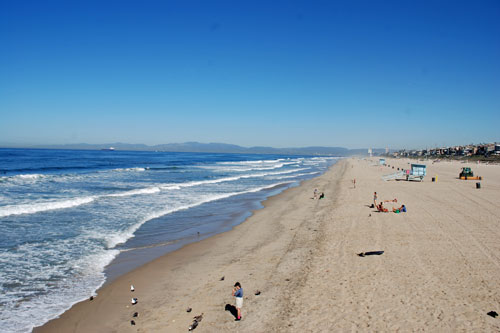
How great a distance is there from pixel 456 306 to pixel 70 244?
12.8 metres

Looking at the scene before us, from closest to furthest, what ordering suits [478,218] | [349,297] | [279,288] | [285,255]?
[349,297], [279,288], [285,255], [478,218]

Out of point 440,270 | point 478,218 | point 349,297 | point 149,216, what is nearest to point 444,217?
point 478,218

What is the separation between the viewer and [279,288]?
27.1ft

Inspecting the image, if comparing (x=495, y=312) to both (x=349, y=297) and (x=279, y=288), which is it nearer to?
(x=349, y=297)

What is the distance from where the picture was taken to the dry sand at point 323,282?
22.2ft

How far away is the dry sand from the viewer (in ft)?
22.2

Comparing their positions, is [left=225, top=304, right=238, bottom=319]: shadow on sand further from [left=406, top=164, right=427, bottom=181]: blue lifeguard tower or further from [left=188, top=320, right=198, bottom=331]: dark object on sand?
[left=406, top=164, right=427, bottom=181]: blue lifeguard tower

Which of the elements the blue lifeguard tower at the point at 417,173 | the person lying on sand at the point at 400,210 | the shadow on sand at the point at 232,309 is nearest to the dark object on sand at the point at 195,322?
the shadow on sand at the point at 232,309

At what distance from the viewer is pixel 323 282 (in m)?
8.52

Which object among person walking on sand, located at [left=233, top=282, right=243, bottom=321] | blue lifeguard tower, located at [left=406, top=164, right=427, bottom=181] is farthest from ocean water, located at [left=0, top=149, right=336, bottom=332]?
blue lifeguard tower, located at [left=406, top=164, right=427, bottom=181]

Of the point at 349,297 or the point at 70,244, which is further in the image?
the point at 70,244

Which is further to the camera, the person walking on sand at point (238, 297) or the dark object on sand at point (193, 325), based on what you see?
the person walking on sand at point (238, 297)

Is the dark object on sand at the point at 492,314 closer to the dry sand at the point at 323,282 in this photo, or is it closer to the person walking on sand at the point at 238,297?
the dry sand at the point at 323,282

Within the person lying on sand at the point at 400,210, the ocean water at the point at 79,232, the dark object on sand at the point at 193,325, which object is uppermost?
the person lying on sand at the point at 400,210
